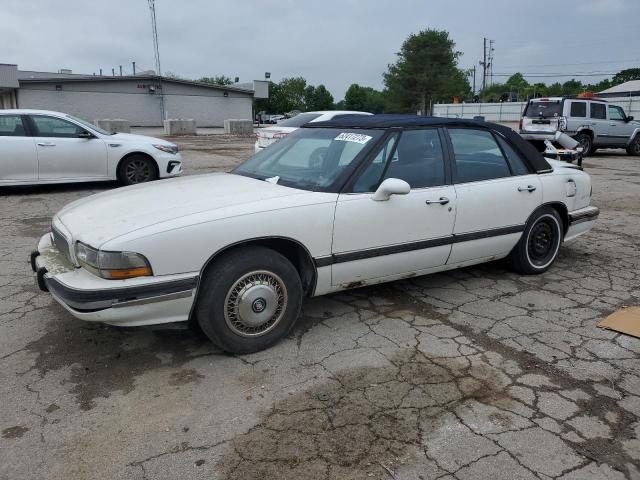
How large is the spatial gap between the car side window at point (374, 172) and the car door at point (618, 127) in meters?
16.2

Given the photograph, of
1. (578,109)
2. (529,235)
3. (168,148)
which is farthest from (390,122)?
(578,109)

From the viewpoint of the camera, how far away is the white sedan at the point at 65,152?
8.48 m

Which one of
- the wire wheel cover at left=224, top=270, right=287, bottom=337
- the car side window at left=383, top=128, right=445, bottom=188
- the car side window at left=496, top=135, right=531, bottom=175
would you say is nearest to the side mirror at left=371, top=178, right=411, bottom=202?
the car side window at left=383, top=128, right=445, bottom=188

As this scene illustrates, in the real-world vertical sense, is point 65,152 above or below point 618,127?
below

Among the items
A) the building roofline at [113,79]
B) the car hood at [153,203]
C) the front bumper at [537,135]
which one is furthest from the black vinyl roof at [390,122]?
the building roofline at [113,79]

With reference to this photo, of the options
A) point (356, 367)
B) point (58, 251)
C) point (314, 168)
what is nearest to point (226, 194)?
point (314, 168)

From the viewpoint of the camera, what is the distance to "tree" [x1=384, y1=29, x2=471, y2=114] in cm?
6134

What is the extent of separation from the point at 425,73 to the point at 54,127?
58.2 m

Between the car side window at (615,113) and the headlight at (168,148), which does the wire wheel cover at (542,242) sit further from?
the car side window at (615,113)

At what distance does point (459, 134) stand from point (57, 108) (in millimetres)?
36547

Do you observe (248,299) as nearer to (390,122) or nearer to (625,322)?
(390,122)

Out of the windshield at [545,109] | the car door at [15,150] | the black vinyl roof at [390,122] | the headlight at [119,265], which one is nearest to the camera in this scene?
the headlight at [119,265]

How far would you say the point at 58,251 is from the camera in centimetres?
353

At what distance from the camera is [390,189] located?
351 cm
